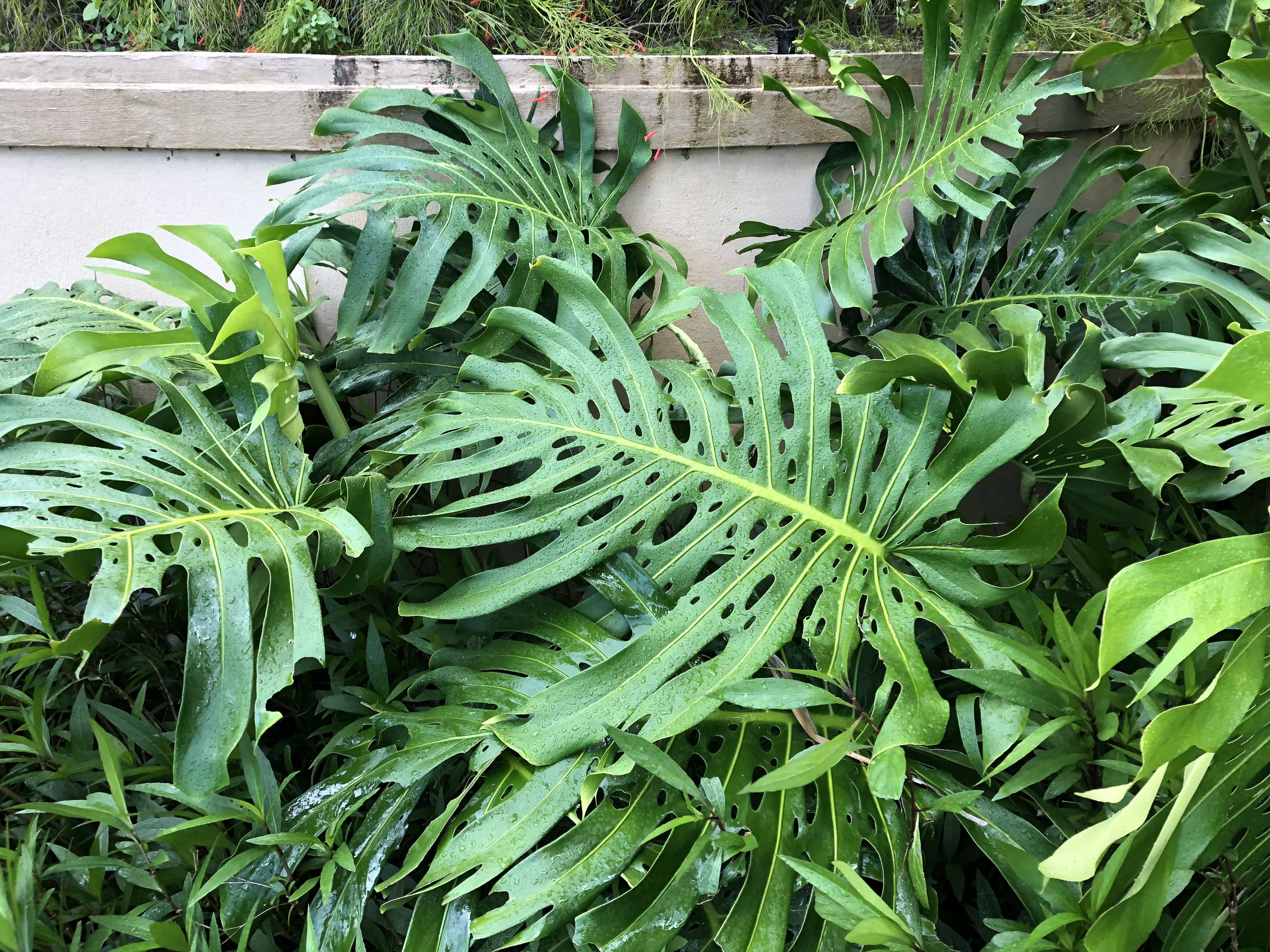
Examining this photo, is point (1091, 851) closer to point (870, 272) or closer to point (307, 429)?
point (307, 429)

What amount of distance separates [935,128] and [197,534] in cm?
119

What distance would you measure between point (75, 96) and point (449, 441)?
98cm

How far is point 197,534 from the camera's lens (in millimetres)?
794

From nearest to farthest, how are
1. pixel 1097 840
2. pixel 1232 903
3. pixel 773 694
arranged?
pixel 1097 840 < pixel 1232 903 < pixel 773 694

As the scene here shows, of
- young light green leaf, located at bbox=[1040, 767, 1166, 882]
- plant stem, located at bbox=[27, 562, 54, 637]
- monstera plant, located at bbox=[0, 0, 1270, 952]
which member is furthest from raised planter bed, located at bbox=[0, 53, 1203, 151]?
young light green leaf, located at bbox=[1040, 767, 1166, 882]

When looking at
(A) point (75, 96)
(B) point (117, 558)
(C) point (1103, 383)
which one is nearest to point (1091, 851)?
(C) point (1103, 383)

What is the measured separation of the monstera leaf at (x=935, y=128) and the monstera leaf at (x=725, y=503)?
0.26m

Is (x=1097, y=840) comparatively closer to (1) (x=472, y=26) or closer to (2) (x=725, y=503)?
(2) (x=725, y=503)

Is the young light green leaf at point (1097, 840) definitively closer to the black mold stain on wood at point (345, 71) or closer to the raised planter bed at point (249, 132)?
the raised planter bed at point (249, 132)

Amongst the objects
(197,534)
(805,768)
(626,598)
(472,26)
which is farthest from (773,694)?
(472,26)

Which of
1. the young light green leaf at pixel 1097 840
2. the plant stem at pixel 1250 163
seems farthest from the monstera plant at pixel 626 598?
the plant stem at pixel 1250 163

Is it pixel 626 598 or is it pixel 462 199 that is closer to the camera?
pixel 626 598

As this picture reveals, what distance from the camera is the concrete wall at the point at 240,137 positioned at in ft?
4.27

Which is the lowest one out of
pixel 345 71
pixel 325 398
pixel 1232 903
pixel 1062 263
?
pixel 1232 903
